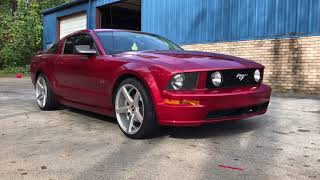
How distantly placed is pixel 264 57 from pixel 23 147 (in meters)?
8.53

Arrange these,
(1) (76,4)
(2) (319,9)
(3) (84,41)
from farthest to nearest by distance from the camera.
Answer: (1) (76,4) < (2) (319,9) < (3) (84,41)

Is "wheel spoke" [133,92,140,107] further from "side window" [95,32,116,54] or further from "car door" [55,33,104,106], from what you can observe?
→ "side window" [95,32,116,54]

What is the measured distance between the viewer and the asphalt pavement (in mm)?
3826

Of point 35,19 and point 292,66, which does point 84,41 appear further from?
point 35,19

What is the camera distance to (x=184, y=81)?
15.5 ft

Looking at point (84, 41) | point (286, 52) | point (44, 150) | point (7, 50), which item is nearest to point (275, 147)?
point (44, 150)

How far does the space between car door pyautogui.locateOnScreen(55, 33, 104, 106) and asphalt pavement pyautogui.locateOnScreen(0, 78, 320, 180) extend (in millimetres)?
380

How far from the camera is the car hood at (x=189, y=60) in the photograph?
482 centimetres

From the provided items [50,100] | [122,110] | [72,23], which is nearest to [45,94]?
[50,100]

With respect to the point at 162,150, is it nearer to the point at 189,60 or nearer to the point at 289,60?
the point at 189,60

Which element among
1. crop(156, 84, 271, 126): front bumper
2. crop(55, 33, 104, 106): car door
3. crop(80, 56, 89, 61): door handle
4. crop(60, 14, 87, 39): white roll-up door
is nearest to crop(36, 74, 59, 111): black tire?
crop(55, 33, 104, 106): car door

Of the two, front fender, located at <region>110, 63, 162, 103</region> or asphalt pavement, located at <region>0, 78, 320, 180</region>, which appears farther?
front fender, located at <region>110, 63, 162, 103</region>

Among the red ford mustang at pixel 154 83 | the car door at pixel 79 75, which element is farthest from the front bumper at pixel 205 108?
the car door at pixel 79 75

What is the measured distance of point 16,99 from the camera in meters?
9.55
